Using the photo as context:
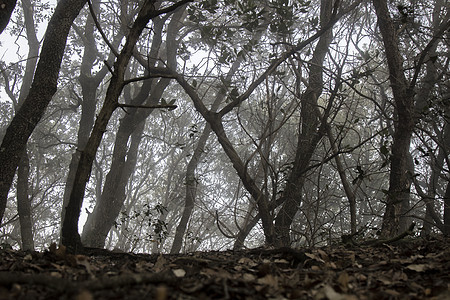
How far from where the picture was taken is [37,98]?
3713mm

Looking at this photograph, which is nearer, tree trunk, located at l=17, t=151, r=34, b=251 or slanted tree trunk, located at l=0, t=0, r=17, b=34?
slanted tree trunk, located at l=0, t=0, r=17, b=34

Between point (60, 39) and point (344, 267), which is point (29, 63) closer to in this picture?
point (60, 39)

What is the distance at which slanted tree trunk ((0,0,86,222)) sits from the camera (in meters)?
3.50

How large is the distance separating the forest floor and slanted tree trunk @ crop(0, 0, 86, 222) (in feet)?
3.14

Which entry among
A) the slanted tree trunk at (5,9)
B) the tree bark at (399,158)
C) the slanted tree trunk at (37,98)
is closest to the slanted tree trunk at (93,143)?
the slanted tree trunk at (37,98)

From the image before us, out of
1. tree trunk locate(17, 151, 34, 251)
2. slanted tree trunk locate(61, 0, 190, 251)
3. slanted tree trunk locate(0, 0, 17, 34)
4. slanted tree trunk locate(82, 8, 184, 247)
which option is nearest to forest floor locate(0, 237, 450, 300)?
slanted tree trunk locate(61, 0, 190, 251)

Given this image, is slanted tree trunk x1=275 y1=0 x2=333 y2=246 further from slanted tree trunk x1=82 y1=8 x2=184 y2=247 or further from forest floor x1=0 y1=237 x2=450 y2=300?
slanted tree trunk x1=82 y1=8 x2=184 y2=247

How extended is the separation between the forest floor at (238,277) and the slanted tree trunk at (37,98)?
96cm

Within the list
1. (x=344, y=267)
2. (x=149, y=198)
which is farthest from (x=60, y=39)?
(x=149, y=198)

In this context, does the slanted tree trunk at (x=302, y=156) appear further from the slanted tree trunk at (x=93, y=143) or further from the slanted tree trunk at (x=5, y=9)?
the slanted tree trunk at (x=5, y=9)

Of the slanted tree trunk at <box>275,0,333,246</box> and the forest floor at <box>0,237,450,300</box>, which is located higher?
the slanted tree trunk at <box>275,0,333,246</box>

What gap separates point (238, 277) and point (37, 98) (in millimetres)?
2726

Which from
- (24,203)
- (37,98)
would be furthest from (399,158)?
(24,203)

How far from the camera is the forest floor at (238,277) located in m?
1.49
